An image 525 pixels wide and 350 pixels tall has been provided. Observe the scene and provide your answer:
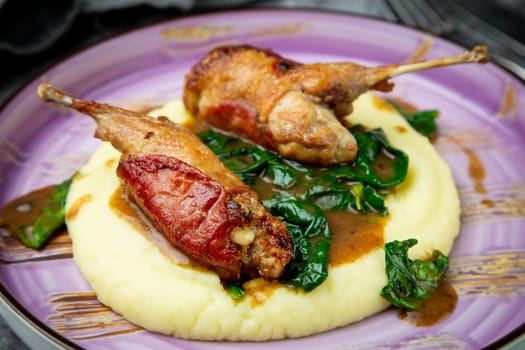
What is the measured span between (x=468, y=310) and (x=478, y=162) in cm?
232

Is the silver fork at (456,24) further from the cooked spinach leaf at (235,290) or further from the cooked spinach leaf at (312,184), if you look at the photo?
the cooked spinach leaf at (235,290)

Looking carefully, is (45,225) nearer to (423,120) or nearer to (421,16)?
(423,120)

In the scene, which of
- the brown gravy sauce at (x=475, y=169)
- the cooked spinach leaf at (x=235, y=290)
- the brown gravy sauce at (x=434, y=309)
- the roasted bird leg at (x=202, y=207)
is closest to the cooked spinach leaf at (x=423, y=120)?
the brown gravy sauce at (x=475, y=169)

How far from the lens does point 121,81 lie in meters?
8.48

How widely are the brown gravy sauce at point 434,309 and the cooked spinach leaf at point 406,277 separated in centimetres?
5

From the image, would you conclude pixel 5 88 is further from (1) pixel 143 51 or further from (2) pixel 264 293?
(2) pixel 264 293

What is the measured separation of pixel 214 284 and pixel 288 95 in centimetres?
209

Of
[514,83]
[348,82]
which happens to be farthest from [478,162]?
[348,82]

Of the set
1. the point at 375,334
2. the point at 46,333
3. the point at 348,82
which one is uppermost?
the point at 348,82

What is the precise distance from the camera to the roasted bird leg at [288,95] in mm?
6141

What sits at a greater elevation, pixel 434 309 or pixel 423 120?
pixel 423 120

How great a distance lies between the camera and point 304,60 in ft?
29.2

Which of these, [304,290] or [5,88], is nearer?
[304,290]

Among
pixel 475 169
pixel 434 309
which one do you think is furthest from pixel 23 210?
pixel 475 169
